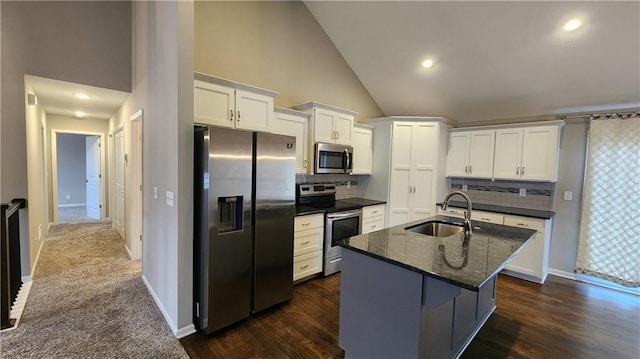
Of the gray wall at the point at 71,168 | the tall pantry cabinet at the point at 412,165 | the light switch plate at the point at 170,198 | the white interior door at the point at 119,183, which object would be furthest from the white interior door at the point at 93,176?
the tall pantry cabinet at the point at 412,165

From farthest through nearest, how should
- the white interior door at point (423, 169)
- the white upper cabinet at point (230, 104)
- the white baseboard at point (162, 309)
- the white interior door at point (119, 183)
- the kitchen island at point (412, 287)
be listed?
1. the white interior door at point (119, 183)
2. the white interior door at point (423, 169)
3. the white upper cabinet at point (230, 104)
4. the white baseboard at point (162, 309)
5. the kitchen island at point (412, 287)

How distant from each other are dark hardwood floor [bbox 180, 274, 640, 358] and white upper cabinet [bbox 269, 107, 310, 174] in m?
1.54

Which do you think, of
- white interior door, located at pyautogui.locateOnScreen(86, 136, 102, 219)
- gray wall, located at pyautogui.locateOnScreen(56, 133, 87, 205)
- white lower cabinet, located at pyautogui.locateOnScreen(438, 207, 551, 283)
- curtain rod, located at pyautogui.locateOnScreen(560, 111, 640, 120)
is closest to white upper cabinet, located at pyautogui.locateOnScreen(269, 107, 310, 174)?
white lower cabinet, located at pyautogui.locateOnScreen(438, 207, 551, 283)

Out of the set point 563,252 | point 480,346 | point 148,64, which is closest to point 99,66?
point 148,64

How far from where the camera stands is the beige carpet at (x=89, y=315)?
7.15 feet

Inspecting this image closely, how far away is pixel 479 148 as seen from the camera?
4379mm

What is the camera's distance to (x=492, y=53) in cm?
339

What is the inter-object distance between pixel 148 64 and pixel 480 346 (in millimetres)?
4112

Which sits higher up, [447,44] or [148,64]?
[447,44]

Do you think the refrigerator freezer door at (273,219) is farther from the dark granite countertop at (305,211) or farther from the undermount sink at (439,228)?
the undermount sink at (439,228)

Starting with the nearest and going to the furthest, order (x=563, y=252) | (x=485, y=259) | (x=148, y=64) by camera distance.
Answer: (x=485, y=259), (x=148, y=64), (x=563, y=252)

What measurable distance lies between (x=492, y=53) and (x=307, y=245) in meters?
3.20

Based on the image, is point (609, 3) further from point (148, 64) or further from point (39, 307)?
point (39, 307)

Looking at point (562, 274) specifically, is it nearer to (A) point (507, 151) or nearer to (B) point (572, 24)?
(A) point (507, 151)
